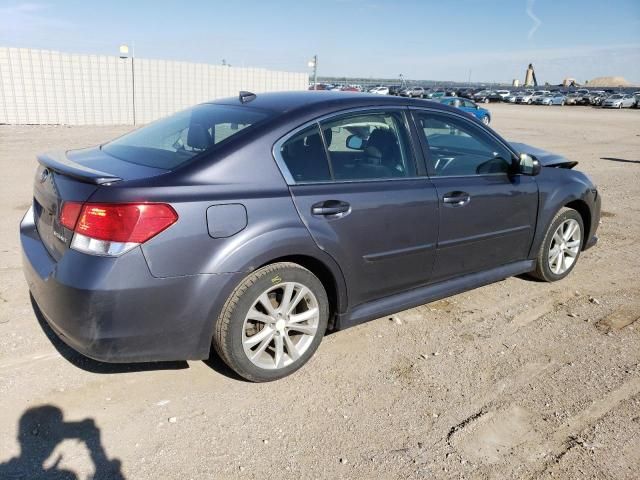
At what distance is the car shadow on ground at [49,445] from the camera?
7.93ft

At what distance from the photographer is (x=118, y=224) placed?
8.63 ft

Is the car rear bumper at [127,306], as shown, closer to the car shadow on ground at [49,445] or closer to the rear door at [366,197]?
the car shadow on ground at [49,445]

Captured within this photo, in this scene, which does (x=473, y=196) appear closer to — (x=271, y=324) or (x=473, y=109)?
(x=271, y=324)

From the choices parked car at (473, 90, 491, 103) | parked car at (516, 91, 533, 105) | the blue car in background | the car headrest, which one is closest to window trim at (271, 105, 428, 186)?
the car headrest

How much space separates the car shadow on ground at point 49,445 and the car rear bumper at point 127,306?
14.2 inches

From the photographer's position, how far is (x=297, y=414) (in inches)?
115

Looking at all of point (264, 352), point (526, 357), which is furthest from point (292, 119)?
point (526, 357)

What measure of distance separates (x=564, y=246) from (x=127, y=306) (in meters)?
3.87

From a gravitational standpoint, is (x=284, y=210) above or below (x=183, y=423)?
above

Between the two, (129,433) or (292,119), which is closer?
(129,433)

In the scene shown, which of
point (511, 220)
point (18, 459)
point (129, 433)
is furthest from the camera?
point (511, 220)

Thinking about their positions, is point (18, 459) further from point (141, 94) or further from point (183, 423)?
point (141, 94)

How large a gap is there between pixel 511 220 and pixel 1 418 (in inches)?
141

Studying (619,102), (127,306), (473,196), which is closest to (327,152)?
(473,196)
